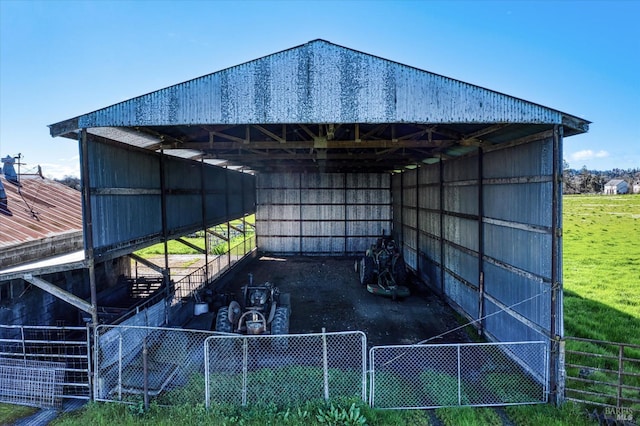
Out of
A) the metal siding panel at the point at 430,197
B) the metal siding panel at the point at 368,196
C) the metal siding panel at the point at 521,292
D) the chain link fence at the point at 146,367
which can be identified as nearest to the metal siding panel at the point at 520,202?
the metal siding panel at the point at 521,292

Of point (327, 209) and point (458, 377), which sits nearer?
point (458, 377)

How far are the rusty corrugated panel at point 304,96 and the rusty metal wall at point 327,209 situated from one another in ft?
43.2

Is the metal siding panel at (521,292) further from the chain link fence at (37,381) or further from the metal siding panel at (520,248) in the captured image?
the chain link fence at (37,381)

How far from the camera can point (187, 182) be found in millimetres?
11211

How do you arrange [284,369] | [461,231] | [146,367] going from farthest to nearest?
[461,231], [284,369], [146,367]

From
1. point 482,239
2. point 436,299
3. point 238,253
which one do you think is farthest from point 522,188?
point 238,253

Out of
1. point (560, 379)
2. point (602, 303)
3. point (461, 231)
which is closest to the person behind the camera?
point (560, 379)

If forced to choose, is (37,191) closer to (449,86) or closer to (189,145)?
(189,145)

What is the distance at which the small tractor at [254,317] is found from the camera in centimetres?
734

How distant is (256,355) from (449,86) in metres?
6.43

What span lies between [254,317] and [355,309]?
3.95m

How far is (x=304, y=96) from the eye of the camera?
6.31 m

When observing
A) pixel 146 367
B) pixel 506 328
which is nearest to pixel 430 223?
pixel 506 328

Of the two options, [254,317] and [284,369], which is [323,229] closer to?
[254,317]
